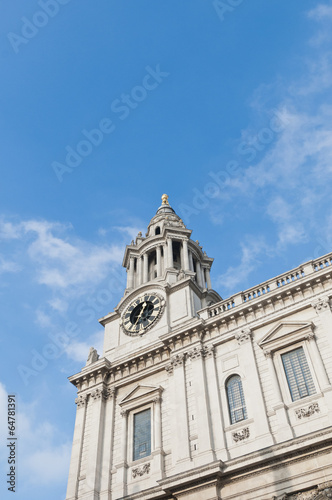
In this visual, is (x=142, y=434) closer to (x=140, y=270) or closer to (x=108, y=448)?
(x=108, y=448)

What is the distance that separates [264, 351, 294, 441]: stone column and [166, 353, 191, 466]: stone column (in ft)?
14.2

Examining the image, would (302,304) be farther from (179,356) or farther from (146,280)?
(146,280)

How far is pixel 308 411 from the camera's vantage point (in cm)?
2153

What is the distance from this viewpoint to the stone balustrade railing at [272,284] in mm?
26828

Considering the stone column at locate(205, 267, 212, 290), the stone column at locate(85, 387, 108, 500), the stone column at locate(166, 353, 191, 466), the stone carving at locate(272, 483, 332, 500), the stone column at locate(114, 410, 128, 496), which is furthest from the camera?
the stone column at locate(205, 267, 212, 290)

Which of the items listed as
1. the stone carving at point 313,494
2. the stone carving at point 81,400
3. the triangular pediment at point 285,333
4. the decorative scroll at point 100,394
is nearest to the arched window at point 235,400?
the triangular pediment at point 285,333

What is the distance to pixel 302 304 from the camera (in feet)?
83.0

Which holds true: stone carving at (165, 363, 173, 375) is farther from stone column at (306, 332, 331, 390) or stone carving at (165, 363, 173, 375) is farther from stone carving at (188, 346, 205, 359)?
stone column at (306, 332, 331, 390)

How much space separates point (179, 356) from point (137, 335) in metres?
5.41

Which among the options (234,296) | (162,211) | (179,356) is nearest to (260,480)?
(179,356)

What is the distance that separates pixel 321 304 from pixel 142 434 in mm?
10878

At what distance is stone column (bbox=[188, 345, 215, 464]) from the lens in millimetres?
22609

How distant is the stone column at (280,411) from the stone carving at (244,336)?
1777 millimetres

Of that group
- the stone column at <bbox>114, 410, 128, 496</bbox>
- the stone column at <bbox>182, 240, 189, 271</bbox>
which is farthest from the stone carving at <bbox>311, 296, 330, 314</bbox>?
the stone column at <bbox>182, 240, 189, 271</bbox>
